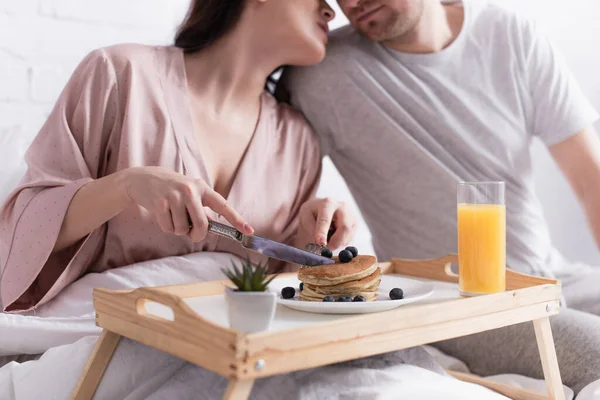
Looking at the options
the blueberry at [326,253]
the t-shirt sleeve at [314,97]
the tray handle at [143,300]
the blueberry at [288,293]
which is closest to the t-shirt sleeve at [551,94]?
the t-shirt sleeve at [314,97]

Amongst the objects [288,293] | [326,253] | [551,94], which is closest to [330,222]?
[326,253]

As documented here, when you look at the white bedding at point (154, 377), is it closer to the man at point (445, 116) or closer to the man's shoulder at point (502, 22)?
the man at point (445, 116)

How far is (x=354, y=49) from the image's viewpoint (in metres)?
1.76

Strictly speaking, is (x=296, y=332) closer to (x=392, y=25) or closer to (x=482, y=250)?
(x=482, y=250)

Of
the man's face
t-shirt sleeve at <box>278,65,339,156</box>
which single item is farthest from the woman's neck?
the man's face

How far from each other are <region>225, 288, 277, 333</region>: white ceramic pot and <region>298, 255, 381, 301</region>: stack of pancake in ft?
0.73

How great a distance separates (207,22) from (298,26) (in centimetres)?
22

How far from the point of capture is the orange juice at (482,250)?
43.9 inches

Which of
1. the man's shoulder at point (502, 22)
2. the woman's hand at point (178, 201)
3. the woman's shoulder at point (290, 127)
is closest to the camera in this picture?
the woman's hand at point (178, 201)

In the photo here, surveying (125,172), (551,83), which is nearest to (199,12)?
(125,172)

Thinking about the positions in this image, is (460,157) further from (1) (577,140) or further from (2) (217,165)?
(2) (217,165)

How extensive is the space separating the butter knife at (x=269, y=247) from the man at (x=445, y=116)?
661 millimetres

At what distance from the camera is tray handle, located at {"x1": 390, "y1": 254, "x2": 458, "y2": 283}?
Answer: 133 cm

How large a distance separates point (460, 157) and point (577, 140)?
0.30 metres
